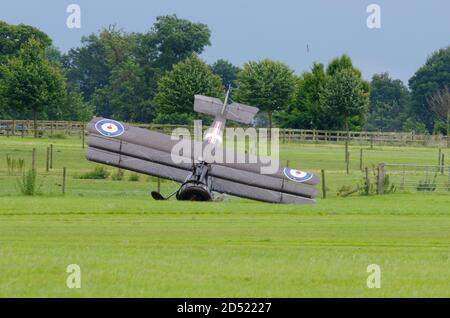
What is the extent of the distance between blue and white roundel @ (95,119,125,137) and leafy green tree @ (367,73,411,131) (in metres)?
123

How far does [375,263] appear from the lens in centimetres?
1972

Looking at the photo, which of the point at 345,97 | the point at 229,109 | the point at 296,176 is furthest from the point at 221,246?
the point at 345,97

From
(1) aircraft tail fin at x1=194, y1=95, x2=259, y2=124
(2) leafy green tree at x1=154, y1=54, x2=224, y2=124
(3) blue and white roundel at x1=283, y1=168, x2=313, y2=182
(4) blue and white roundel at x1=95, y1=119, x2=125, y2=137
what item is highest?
(2) leafy green tree at x1=154, y1=54, x2=224, y2=124

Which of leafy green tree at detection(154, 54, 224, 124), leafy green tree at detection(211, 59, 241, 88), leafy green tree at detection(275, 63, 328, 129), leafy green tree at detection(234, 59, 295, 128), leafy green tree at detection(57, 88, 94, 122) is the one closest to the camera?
leafy green tree at detection(154, 54, 224, 124)

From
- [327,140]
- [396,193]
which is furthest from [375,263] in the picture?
[327,140]

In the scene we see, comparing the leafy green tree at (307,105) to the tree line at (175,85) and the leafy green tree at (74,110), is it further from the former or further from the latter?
the leafy green tree at (74,110)

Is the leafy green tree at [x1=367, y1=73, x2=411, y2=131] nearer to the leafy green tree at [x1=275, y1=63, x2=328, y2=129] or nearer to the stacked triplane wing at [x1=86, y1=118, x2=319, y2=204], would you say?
the leafy green tree at [x1=275, y1=63, x2=328, y2=129]

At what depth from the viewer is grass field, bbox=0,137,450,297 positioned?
16.8 m

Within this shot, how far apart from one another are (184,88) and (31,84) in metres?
11.7

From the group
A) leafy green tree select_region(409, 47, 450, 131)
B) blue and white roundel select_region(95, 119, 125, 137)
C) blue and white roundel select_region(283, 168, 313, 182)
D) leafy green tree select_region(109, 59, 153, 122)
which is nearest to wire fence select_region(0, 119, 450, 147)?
leafy green tree select_region(109, 59, 153, 122)

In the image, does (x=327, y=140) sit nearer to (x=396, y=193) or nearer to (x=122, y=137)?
(x=396, y=193)

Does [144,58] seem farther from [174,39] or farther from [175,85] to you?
[175,85]
